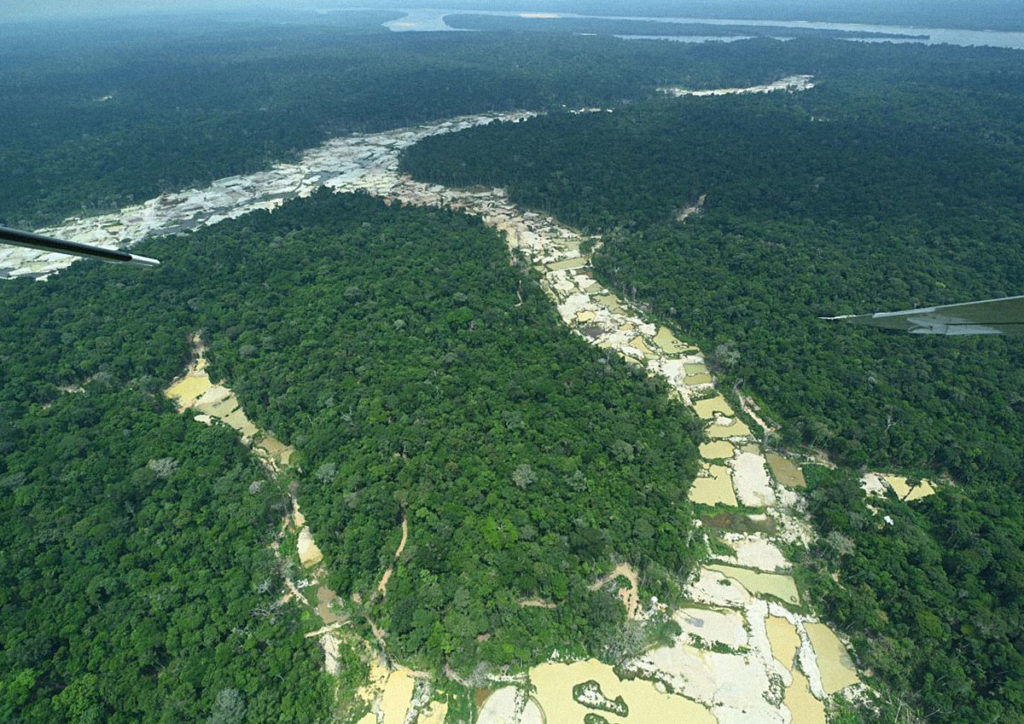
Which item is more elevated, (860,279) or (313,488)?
(860,279)

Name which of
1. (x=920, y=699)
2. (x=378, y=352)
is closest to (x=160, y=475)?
(x=378, y=352)

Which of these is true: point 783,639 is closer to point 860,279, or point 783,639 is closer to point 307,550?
point 307,550

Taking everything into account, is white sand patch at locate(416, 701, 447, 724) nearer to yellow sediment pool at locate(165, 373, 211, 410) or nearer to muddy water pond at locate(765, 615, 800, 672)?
muddy water pond at locate(765, 615, 800, 672)

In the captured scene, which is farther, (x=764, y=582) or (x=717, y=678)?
(x=764, y=582)

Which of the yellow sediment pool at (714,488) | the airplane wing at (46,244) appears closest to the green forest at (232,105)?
the yellow sediment pool at (714,488)

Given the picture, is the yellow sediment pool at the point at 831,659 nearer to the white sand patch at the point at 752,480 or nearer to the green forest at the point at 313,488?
the green forest at the point at 313,488

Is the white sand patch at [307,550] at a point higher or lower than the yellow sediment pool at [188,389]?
higher

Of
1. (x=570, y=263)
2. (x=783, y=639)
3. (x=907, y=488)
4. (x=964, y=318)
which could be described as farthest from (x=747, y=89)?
(x=964, y=318)

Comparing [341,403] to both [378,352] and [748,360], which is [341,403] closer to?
[378,352]
